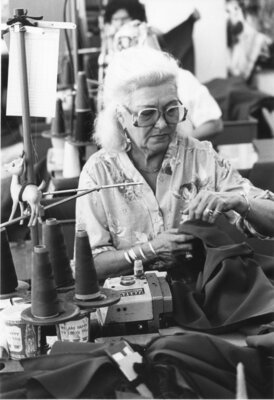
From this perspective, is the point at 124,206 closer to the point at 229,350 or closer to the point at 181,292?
the point at 181,292

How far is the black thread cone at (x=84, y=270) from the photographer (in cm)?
139

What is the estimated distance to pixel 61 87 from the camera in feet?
13.0

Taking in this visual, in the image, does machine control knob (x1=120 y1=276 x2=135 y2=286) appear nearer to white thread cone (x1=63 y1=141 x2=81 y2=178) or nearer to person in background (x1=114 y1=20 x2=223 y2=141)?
white thread cone (x1=63 y1=141 x2=81 y2=178)

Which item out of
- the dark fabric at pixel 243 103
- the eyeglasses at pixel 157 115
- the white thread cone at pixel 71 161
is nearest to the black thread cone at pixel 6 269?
the eyeglasses at pixel 157 115

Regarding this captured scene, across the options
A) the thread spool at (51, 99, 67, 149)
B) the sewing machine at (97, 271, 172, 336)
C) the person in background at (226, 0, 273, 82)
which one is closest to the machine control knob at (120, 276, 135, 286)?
the sewing machine at (97, 271, 172, 336)

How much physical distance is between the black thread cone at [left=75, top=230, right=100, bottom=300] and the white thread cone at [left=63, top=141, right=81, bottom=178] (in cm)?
146

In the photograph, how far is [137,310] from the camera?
153cm

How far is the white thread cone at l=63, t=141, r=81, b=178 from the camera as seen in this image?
2859mm

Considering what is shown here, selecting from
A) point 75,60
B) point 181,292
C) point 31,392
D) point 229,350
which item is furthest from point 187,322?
point 75,60

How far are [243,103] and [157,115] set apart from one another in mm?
3046

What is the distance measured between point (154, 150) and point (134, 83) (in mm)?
218

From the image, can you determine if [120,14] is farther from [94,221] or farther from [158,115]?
[94,221]

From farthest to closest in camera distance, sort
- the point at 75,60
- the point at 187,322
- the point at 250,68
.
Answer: the point at 250,68 → the point at 75,60 → the point at 187,322

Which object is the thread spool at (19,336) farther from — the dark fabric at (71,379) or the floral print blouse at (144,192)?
the floral print blouse at (144,192)
